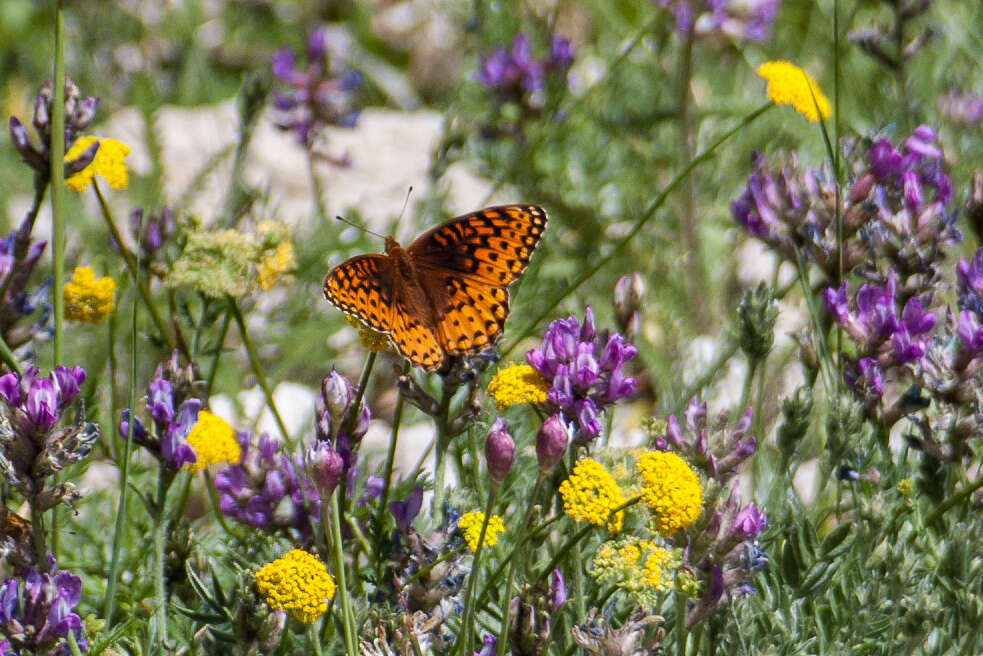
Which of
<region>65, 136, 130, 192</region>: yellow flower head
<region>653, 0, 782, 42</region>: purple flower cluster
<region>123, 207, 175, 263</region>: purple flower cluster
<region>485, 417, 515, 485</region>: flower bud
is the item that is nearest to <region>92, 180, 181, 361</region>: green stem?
<region>65, 136, 130, 192</region>: yellow flower head

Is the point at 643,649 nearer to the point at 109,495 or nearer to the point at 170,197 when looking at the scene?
the point at 109,495

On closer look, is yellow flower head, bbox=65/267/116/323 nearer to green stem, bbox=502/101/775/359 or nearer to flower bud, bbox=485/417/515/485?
green stem, bbox=502/101/775/359

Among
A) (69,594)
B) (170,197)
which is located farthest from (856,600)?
(170,197)

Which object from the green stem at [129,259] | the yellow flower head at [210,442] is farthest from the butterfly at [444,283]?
the green stem at [129,259]

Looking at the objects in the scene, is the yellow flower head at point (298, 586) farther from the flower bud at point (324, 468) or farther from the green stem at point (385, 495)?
the green stem at point (385, 495)

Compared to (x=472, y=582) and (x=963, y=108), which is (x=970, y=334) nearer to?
(x=472, y=582)

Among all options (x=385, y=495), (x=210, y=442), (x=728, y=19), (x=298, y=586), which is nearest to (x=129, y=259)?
(x=210, y=442)

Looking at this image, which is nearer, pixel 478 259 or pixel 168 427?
pixel 168 427
